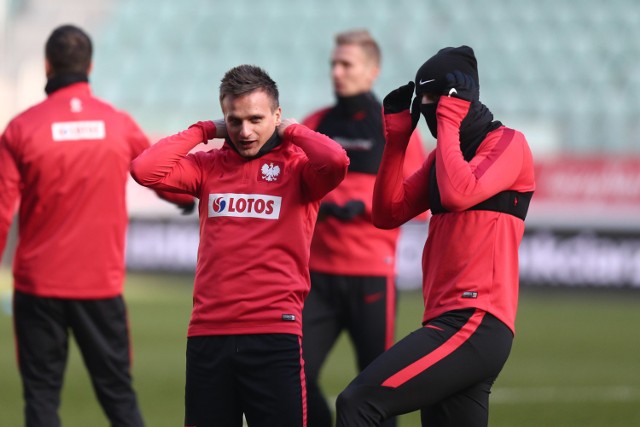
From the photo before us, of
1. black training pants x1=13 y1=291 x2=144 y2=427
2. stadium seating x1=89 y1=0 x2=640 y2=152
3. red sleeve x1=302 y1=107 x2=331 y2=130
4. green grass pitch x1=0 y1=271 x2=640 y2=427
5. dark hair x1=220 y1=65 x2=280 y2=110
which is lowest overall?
green grass pitch x1=0 y1=271 x2=640 y2=427

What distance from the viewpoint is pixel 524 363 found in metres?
11.2

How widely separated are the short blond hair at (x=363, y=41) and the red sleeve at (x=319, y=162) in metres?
1.94

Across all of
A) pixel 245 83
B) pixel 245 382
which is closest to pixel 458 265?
pixel 245 382

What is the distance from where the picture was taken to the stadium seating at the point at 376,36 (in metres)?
21.6

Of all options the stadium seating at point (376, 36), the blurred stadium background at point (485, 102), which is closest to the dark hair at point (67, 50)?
the blurred stadium background at point (485, 102)

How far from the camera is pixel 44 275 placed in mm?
5730

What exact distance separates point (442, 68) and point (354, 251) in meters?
1.97

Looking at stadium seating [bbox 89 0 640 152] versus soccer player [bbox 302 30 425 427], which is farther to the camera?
stadium seating [bbox 89 0 640 152]

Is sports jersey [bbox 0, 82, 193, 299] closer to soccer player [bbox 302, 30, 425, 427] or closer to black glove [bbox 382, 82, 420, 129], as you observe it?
soccer player [bbox 302, 30, 425, 427]

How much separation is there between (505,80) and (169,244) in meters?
7.95

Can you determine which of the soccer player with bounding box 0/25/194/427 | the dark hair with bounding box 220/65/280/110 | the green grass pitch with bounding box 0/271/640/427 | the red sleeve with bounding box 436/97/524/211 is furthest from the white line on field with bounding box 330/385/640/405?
the red sleeve with bounding box 436/97/524/211

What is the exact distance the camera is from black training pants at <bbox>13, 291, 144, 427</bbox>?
5.71 metres

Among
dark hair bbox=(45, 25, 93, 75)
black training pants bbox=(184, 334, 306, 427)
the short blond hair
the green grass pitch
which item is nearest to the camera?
black training pants bbox=(184, 334, 306, 427)

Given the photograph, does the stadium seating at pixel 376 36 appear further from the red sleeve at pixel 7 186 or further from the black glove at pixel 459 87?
the black glove at pixel 459 87
